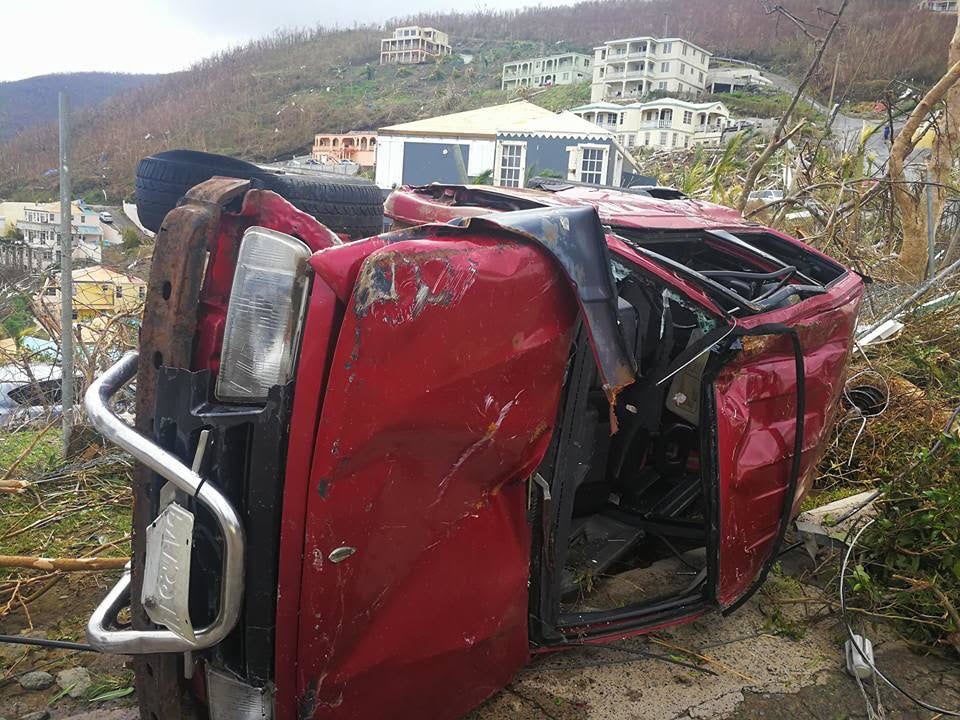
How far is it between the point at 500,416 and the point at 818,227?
7420mm

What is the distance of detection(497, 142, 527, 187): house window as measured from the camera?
80.5 ft

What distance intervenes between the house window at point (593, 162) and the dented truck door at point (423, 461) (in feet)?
74.4

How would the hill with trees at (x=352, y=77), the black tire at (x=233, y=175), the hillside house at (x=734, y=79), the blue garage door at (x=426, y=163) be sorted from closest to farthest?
1. the black tire at (x=233, y=175)
2. the blue garage door at (x=426, y=163)
3. the hill with trees at (x=352, y=77)
4. the hillside house at (x=734, y=79)

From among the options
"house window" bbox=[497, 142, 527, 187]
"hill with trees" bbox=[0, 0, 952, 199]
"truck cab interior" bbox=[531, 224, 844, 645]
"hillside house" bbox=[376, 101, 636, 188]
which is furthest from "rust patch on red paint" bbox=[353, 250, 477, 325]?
"house window" bbox=[497, 142, 527, 187]

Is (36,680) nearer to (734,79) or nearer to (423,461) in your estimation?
(423,461)

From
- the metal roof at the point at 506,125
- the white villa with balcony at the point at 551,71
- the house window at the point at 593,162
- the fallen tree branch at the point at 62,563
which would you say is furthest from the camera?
the white villa with balcony at the point at 551,71

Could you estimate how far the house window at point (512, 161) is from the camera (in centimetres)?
2453

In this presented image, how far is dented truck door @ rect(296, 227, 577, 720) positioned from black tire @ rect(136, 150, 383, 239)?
1170 mm

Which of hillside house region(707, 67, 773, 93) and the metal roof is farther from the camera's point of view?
hillside house region(707, 67, 773, 93)

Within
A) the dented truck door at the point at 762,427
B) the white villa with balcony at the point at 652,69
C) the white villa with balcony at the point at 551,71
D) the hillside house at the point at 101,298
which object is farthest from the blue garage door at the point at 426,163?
Result: the white villa with balcony at the point at 551,71

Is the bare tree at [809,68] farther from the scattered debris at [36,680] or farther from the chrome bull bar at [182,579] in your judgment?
the scattered debris at [36,680]

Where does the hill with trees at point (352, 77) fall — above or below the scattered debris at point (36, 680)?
above

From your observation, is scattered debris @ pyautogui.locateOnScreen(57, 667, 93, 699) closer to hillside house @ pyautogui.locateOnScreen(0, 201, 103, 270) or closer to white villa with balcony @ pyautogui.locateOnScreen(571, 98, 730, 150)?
hillside house @ pyautogui.locateOnScreen(0, 201, 103, 270)

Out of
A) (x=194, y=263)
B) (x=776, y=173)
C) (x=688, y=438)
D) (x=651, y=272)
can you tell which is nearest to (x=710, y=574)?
(x=688, y=438)
